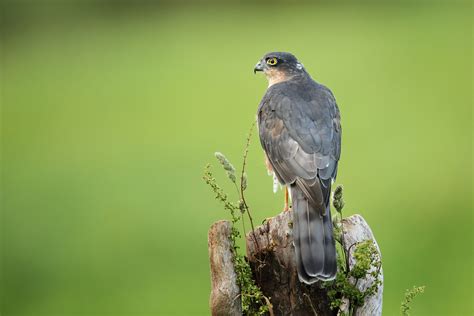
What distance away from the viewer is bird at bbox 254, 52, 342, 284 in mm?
4141

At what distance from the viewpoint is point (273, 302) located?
4164mm

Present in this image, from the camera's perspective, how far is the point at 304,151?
500 centimetres

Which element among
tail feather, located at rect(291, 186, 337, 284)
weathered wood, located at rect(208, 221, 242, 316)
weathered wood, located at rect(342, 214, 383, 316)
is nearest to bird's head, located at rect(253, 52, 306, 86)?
tail feather, located at rect(291, 186, 337, 284)

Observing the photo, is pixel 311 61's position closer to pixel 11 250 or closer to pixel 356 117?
pixel 356 117

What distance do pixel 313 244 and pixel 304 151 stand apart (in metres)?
0.99

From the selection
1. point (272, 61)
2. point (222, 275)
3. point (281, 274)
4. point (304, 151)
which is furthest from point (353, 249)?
point (272, 61)

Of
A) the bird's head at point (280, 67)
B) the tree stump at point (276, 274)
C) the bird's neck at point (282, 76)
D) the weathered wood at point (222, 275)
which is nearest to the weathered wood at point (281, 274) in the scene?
the tree stump at point (276, 274)

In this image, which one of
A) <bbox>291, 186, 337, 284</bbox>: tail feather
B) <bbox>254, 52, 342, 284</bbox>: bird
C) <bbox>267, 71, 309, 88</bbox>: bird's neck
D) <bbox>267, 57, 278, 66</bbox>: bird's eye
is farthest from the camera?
<bbox>267, 57, 278, 66</bbox>: bird's eye

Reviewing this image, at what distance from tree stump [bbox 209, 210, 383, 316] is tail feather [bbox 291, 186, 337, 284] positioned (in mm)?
77

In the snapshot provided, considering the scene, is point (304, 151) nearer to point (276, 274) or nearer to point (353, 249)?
point (353, 249)

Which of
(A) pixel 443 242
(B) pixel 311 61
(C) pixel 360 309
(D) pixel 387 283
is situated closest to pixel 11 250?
(D) pixel 387 283

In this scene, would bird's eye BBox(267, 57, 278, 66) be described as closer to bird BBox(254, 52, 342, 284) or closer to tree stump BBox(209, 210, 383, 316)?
bird BBox(254, 52, 342, 284)

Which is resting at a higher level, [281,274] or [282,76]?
[282,76]

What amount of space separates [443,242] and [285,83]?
5338 mm
